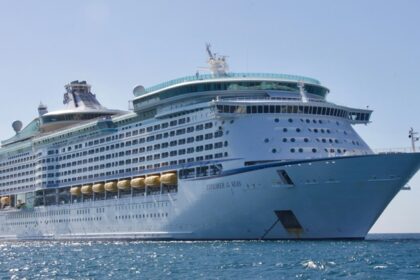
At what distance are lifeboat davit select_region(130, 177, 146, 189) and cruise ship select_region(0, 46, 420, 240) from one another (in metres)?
0.22

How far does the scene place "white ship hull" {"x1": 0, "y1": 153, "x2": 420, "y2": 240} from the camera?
165ft

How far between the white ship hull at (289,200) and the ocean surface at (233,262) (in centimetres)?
125

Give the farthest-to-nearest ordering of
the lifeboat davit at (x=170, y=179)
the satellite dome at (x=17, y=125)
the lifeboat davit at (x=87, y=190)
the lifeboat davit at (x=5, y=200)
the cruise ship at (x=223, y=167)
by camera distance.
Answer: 1. the satellite dome at (x=17, y=125)
2. the lifeboat davit at (x=5, y=200)
3. the lifeboat davit at (x=87, y=190)
4. the lifeboat davit at (x=170, y=179)
5. the cruise ship at (x=223, y=167)

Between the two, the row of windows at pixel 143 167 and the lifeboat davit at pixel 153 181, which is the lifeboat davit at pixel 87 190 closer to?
the row of windows at pixel 143 167

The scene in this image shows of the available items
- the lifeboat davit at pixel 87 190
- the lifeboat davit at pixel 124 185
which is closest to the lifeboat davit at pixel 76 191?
the lifeboat davit at pixel 87 190

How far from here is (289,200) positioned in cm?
5169

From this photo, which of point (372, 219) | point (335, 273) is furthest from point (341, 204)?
point (335, 273)

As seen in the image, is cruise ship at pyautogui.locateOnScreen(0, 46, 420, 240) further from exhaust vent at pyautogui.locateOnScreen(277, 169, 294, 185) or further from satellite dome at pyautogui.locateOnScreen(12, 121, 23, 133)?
satellite dome at pyautogui.locateOnScreen(12, 121, 23, 133)

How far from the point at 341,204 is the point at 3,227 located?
53790 mm

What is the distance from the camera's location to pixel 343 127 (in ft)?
194

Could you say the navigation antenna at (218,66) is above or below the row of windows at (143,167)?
above

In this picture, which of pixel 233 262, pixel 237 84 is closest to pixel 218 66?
pixel 237 84

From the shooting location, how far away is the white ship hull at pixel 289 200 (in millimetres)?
50438

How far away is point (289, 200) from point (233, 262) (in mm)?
13241
